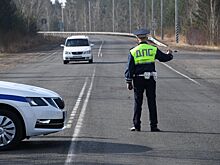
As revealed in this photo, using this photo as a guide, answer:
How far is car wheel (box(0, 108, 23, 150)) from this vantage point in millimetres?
9797

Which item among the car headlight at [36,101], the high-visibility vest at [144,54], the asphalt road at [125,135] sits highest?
the high-visibility vest at [144,54]

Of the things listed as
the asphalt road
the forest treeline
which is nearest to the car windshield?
the asphalt road

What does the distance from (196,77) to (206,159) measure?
60.5ft

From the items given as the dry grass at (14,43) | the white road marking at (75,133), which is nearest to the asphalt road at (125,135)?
the white road marking at (75,133)

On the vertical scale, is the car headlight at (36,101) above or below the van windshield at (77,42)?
above

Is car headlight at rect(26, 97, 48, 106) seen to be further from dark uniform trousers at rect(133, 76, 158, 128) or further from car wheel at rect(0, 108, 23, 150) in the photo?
dark uniform trousers at rect(133, 76, 158, 128)

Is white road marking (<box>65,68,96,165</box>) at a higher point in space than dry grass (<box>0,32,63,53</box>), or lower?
higher

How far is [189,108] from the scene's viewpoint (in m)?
15.6

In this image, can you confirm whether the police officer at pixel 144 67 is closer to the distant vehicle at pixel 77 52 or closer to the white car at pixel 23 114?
the white car at pixel 23 114

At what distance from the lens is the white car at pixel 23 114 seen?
9812 millimetres

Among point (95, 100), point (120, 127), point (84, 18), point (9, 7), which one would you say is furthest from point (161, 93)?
point (84, 18)

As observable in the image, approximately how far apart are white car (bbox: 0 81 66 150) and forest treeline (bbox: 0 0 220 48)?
177 feet

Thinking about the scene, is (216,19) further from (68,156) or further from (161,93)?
(68,156)

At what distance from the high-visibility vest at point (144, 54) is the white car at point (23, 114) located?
2354 mm
